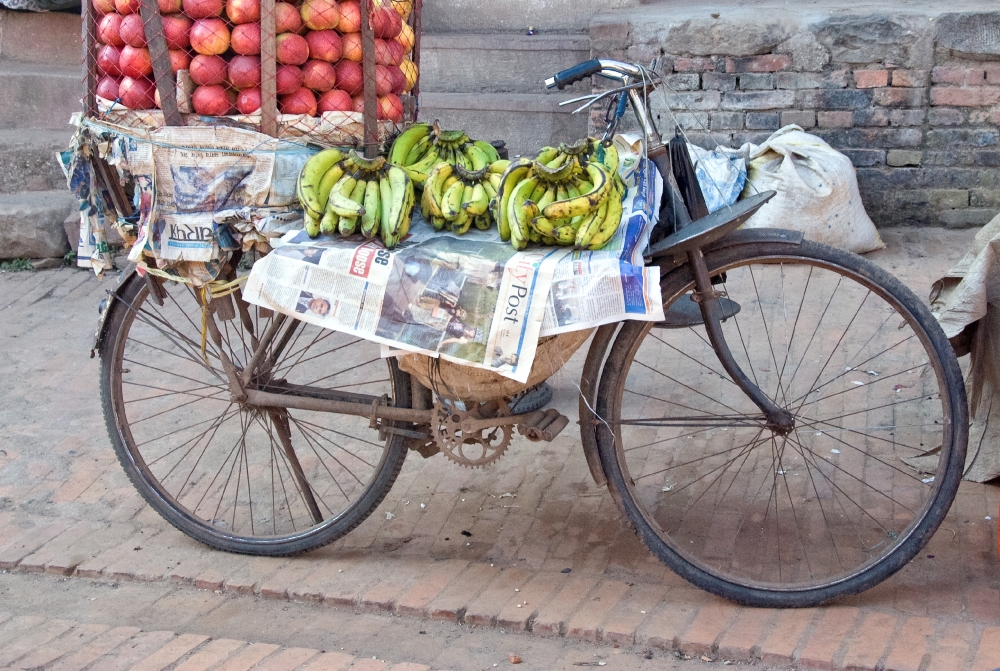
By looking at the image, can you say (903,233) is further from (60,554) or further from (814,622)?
(60,554)

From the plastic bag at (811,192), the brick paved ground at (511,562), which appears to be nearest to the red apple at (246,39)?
the brick paved ground at (511,562)

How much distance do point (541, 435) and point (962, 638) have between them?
1154 millimetres

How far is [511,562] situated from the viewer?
3.01 m

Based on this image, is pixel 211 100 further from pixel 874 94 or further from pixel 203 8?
pixel 874 94

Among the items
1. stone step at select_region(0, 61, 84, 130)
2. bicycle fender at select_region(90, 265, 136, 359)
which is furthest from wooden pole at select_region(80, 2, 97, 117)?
stone step at select_region(0, 61, 84, 130)

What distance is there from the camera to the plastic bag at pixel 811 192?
205 inches

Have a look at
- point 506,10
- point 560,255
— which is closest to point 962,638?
point 560,255

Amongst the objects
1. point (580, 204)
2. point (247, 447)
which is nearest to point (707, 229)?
point (580, 204)

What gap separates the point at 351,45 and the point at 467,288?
781 mm

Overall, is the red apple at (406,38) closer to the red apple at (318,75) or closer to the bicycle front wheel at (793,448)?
the red apple at (318,75)

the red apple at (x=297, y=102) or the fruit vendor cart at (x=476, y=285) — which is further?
the red apple at (x=297, y=102)

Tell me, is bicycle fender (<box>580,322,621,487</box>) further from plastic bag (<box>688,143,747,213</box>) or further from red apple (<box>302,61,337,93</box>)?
plastic bag (<box>688,143,747,213</box>)

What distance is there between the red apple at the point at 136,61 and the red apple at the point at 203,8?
165 mm

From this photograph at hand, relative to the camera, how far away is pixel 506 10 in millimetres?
6535
